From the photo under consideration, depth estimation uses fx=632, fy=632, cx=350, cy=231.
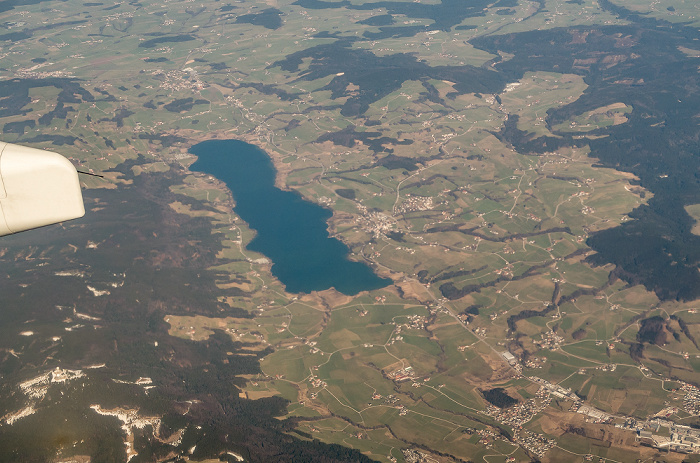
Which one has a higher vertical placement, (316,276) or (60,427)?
(60,427)

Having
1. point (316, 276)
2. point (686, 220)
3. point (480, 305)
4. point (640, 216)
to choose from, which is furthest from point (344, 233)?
point (686, 220)

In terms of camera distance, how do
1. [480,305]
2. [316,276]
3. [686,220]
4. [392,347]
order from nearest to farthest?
[392,347] < [480,305] < [316,276] < [686,220]

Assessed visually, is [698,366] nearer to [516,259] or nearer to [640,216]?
[516,259]

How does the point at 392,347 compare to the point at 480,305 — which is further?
the point at 480,305

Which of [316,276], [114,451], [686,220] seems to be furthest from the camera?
[686,220]

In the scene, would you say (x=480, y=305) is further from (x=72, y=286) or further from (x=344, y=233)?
(x=72, y=286)

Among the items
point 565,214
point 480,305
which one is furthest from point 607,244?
point 480,305
